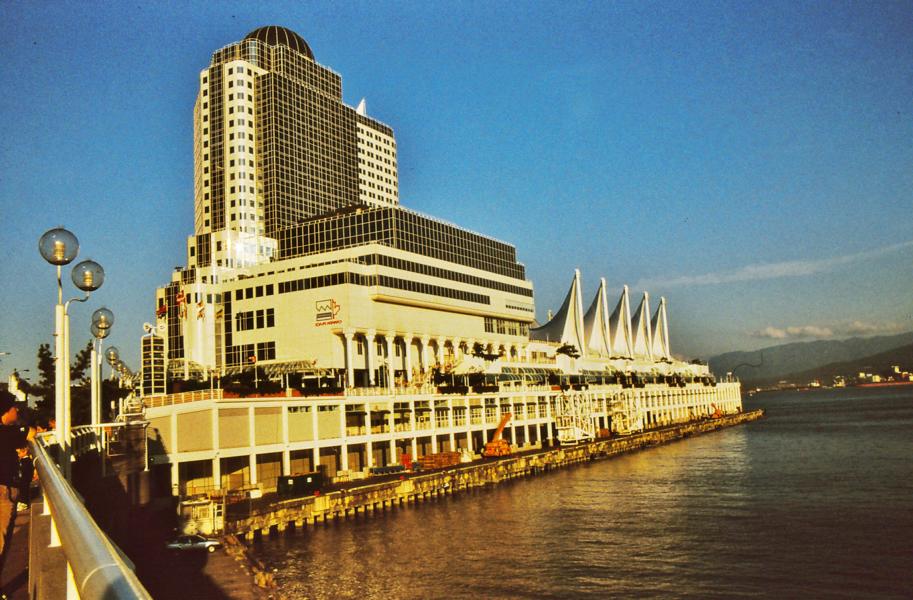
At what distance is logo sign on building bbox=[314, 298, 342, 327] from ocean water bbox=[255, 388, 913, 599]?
35.3 m

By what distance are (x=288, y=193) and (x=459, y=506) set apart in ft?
369

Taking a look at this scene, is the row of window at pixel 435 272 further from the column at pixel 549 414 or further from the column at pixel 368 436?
the column at pixel 368 436

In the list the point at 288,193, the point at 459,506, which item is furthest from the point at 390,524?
the point at 288,193

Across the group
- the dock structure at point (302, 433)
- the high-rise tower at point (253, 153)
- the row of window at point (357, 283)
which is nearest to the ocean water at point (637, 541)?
the dock structure at point (302, 433)

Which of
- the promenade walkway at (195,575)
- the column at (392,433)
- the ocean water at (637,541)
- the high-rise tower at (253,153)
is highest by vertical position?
the high-rise tower at (253,153)

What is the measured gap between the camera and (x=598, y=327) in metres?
181

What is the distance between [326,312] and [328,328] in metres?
2.34

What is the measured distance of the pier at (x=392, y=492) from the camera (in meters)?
60.8

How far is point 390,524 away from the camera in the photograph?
215 feet

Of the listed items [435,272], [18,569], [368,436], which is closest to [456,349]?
[435,272]

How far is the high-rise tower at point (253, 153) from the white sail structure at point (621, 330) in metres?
79.5

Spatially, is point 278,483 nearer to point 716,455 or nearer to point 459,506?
point 459,506

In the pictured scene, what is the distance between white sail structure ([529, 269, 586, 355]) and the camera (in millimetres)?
159875

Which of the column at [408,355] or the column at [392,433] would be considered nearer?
the column at [392,433]
